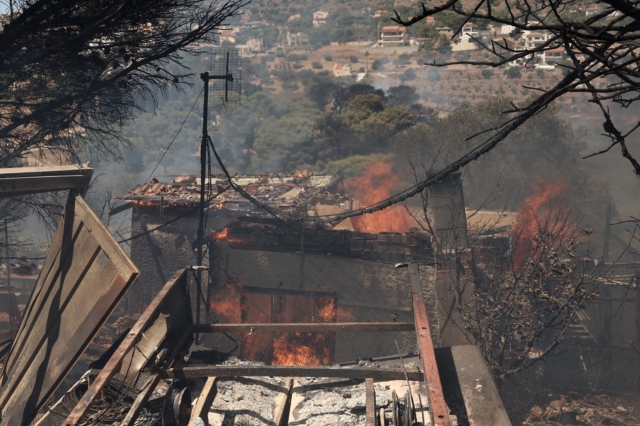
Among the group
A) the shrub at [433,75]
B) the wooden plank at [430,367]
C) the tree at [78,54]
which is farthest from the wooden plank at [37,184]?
the shrub at [433,75]

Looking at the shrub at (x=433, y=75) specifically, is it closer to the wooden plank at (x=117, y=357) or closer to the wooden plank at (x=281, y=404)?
the wooden plank at (x=117, y=357)

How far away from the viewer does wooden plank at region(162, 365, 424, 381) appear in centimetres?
608

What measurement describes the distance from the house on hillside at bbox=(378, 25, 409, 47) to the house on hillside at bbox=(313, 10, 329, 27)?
23304mm

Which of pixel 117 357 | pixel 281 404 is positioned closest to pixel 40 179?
pixel 117 357

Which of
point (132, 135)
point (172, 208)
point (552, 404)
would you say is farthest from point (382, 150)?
point (132, 135)

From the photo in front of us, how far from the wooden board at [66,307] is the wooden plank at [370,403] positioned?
235cm

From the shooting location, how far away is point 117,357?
5.25 metres

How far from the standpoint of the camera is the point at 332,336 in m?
19.7

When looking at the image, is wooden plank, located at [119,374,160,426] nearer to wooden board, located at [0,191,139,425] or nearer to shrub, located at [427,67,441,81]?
wooden board, located at [0,191,139,425]

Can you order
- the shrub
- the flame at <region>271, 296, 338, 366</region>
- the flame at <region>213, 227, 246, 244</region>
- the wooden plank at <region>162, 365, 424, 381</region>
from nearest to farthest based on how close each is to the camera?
the wooden plank at <region>162, 365, 424, 381</region> < the flame at <region>271, 296, 338, 366</region> < the flame at <region>213, 227, 246, 244</region> < the shrub

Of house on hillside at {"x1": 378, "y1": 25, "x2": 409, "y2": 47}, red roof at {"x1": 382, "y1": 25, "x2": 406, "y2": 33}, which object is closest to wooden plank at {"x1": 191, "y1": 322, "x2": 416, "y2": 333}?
house on hillside at {"x1": 378, "y1": 25, "x2": 409, "y2": 47}

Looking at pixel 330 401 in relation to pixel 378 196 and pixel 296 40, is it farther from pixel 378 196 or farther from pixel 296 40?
pixel 296 40

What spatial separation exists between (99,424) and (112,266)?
1423 mm

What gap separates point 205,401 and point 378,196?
33959 millimetres
